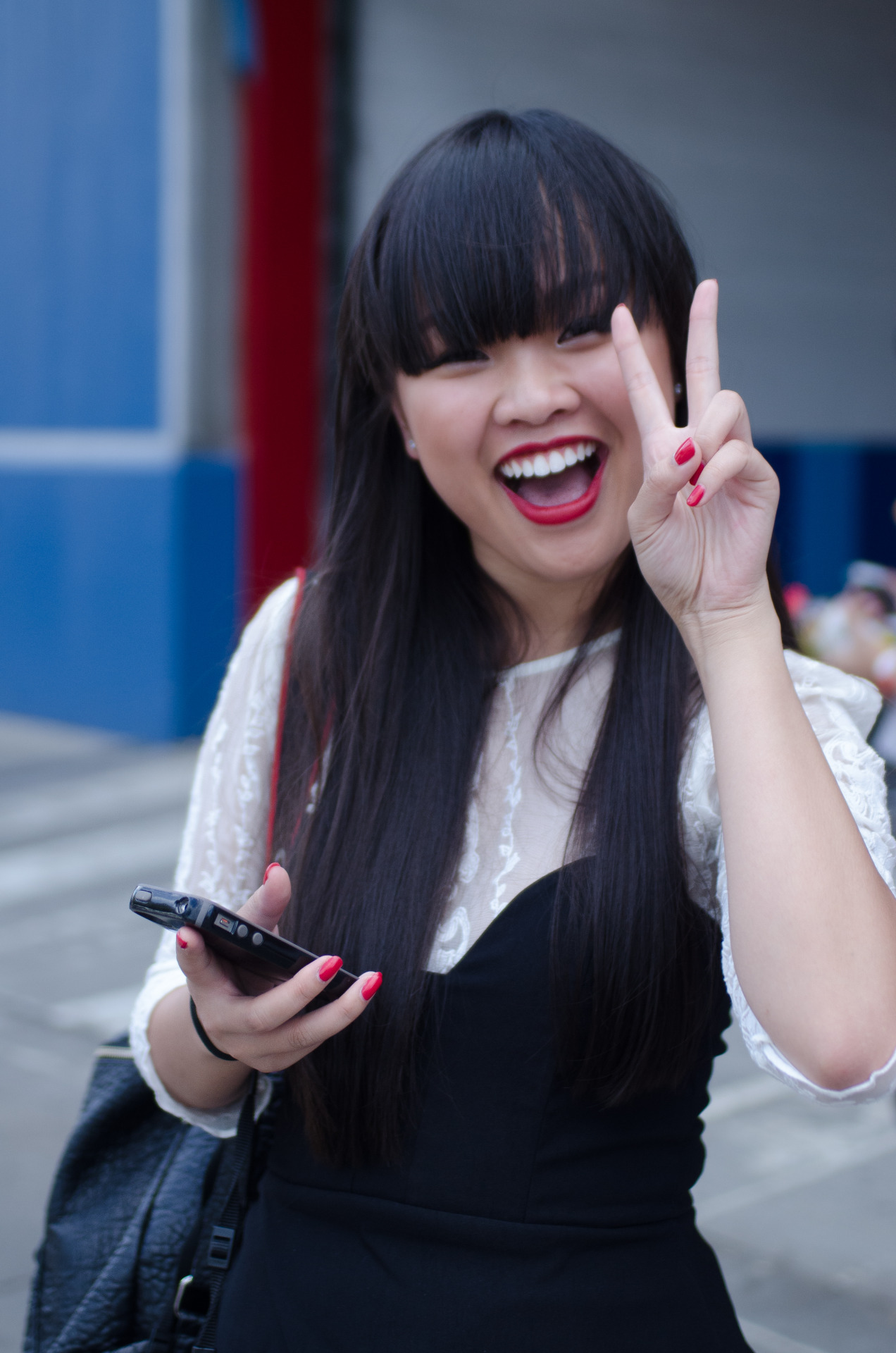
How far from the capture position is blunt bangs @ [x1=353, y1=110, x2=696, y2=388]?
4.76 ft

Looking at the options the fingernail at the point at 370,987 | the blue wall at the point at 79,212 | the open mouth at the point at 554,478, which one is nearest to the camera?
the fingernail at the point at 370,987

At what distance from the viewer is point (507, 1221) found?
1363 millimetres

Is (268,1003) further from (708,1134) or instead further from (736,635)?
(708,1134)

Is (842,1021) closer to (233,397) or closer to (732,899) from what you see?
(732,899)

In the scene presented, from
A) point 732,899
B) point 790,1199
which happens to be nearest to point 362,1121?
point 732,899

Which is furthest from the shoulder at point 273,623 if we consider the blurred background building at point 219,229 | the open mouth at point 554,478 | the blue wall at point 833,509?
the blue wall at point 833,509

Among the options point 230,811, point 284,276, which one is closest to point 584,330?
point 230,811

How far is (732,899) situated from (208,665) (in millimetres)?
6879

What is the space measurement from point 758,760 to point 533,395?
0.45 m

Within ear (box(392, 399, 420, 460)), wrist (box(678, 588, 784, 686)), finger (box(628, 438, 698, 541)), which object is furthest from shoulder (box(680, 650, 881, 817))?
ear (box(392, 399, 420, 460))

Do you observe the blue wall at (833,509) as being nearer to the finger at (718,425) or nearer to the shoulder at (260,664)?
the shoulder at (260,664)

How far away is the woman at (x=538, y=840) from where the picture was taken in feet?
4.16

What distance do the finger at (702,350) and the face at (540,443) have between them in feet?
0.36

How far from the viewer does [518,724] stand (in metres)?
1.60
